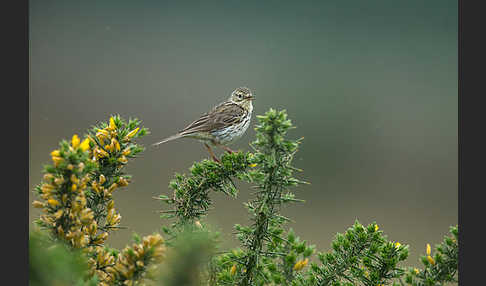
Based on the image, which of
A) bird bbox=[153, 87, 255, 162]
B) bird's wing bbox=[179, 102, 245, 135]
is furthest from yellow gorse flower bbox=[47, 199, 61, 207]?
bird's wing bbox=[179, 102, 245, 135]

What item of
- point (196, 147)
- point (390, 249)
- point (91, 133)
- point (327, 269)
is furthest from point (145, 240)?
point (196, 147)

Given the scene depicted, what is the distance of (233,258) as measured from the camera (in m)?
2.63

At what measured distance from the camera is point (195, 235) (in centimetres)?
136

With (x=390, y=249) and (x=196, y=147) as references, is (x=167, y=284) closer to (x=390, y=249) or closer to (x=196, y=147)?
(x=390, y=249)

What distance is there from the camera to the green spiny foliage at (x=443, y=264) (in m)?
2.55

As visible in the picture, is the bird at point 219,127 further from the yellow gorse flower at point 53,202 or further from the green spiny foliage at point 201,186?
the yellow gorse flower at point 53,202


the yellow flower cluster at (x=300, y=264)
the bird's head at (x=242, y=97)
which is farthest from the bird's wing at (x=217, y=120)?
the yellow flower cluster at (x=300, y=264)

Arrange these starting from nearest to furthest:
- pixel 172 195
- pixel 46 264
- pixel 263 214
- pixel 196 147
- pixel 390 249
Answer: pixel 46 264, pixel 263 214, pixel 390 249, pixel 172 195, pixel 196 147

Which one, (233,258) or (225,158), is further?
(225,158)

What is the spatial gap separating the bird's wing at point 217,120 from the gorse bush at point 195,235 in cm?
338

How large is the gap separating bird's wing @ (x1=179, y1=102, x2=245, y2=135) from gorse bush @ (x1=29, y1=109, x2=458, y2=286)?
3.38 m

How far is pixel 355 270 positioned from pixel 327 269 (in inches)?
6.9

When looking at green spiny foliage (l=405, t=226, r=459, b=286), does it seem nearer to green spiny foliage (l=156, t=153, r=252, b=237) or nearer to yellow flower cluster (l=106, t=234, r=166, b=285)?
green spiny foliage (l=156, t=153, r=252, b=237)

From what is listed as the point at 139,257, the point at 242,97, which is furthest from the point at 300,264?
the point at 242,97
